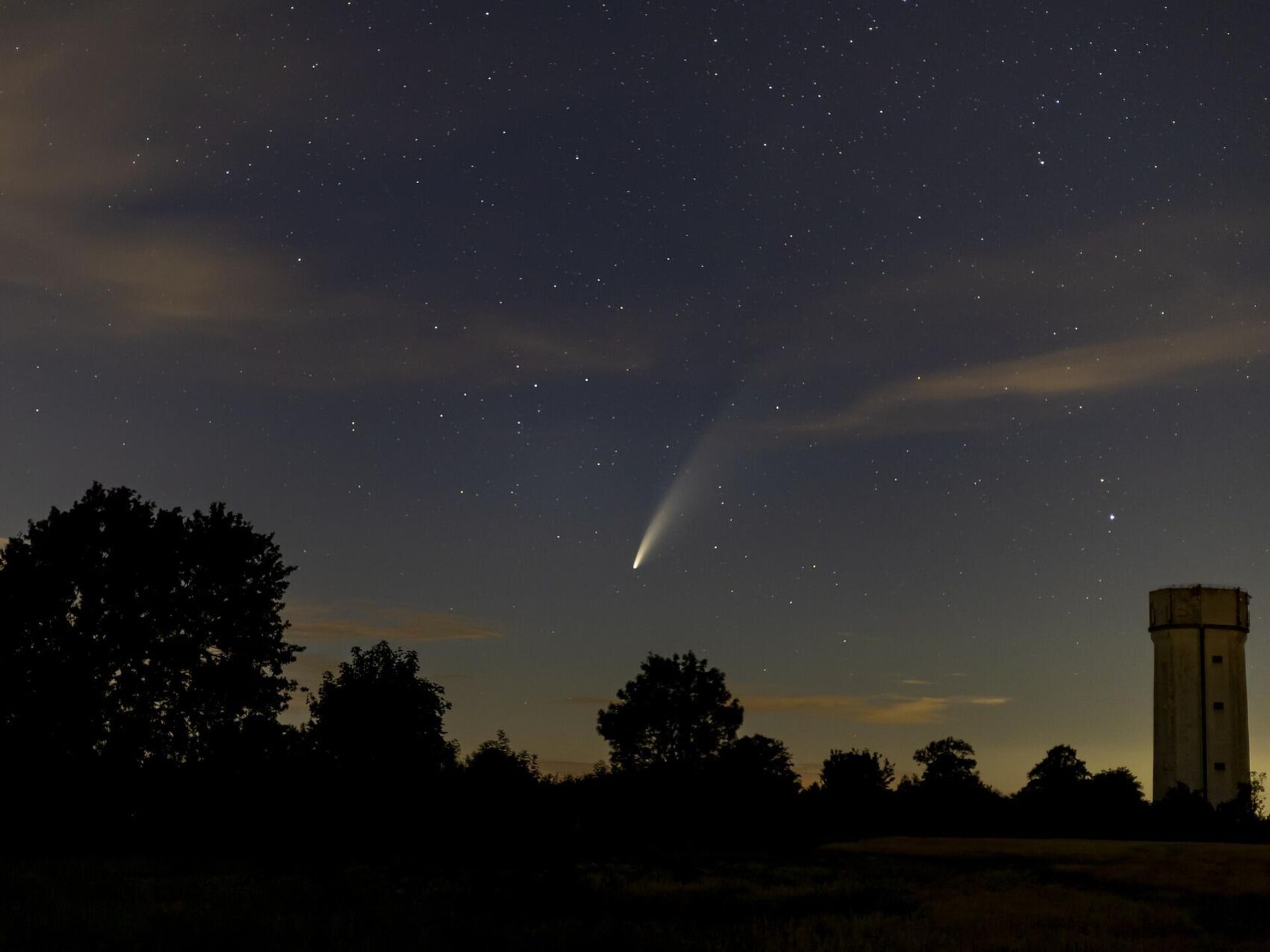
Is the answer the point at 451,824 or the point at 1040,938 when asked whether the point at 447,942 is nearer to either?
the point at 1040,938

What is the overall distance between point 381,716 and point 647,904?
1705 inches

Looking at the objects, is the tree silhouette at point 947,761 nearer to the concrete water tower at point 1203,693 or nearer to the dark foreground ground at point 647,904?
the concrete water tower at point 1203,693

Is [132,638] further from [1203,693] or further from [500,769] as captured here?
[1203,693]

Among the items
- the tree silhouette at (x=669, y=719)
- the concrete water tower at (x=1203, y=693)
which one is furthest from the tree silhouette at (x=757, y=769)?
the concrete water tower at (x=1203, y=693)

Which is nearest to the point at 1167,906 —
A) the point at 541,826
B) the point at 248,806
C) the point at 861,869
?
the point at 861,869

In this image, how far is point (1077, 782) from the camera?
95625 millimetres

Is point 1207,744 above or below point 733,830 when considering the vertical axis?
above

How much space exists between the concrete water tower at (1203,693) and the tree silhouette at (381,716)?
57326mm

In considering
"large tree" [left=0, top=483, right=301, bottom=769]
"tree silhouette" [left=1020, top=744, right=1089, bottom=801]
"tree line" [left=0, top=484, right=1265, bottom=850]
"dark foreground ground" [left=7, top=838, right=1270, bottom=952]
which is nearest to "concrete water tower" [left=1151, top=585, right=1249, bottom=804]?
"tree silhouette" [left=1020, top=744, right=1089, bottom=801]

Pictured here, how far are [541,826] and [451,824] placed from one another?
3.96m

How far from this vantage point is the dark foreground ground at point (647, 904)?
72.6 feet

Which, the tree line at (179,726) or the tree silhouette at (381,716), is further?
the tree silhouette at (381,716)

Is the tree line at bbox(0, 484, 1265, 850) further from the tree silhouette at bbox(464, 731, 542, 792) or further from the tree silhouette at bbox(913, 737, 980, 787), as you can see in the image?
the tree silhouette at bbox(913, 737, 980, 787)

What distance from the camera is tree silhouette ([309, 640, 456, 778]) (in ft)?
225
